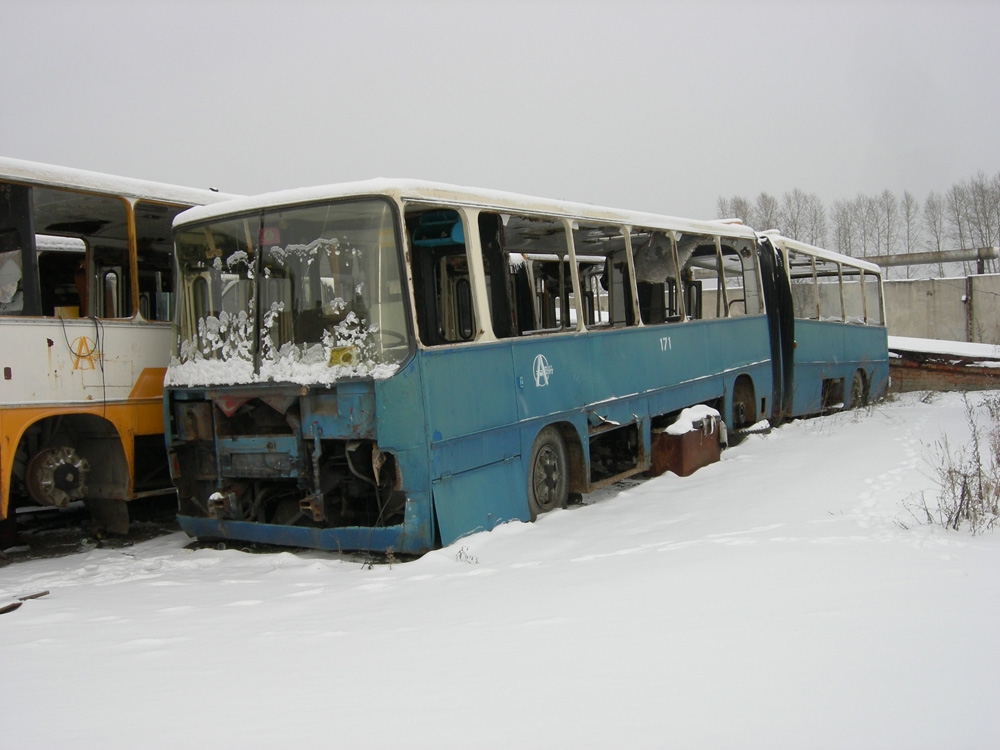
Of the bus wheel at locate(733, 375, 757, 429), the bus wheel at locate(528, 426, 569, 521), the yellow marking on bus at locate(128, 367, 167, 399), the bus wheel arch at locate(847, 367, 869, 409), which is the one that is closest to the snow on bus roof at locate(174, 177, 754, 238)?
the yellow marking on bus at locate(128, 367, 167, 399)

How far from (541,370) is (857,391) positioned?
11.8 meters

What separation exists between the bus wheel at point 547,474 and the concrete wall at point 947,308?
89.2 ft

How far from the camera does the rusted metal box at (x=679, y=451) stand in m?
9.59

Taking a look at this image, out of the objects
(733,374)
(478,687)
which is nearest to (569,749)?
(478,687)

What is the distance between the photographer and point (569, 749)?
2.77m

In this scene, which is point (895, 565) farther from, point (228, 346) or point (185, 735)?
point (228, 346)

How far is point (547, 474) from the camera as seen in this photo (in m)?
7.90

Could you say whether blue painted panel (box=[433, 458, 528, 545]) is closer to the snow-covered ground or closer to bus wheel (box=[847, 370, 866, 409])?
the snow-covered ground

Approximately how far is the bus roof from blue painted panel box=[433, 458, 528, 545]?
4088 millimetres

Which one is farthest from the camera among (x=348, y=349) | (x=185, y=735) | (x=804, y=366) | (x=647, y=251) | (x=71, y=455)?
(x=804, y=366)

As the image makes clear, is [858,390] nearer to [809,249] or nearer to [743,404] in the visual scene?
[809,249]

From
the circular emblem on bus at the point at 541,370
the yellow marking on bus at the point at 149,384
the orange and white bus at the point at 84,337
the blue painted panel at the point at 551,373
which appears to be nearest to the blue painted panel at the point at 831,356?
the blue painted panel at the point at 551,373

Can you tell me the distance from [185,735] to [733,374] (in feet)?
32.8

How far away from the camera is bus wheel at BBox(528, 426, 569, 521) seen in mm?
7574
